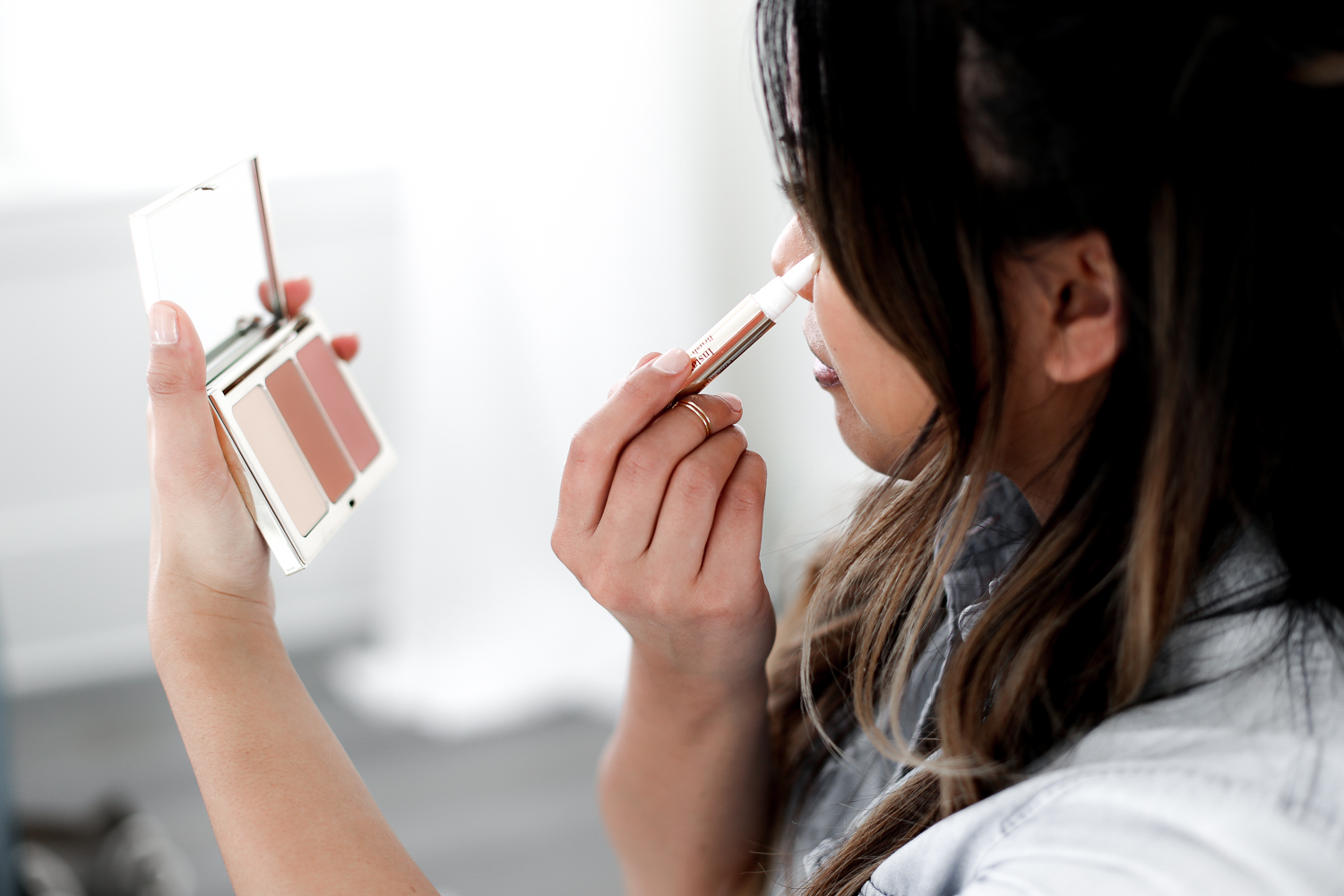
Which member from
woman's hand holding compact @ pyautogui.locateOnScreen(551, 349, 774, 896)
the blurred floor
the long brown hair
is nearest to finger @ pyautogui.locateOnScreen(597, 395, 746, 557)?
woman's hand holding compact @ pyautogui.locateOnScreen(551, 349, 774, 896)

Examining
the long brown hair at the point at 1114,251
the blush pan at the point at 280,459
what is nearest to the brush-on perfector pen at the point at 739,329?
the long brown hair at the point at 1114,251

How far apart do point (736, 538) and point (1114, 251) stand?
25 centimetres

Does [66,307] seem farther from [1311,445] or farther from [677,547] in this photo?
[1311,445]

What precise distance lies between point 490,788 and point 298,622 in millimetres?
520

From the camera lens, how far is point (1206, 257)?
0.36 meters

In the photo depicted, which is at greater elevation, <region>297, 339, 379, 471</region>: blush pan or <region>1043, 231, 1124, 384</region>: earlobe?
<region>1043, 231, 1124, 384</region>: earlobe

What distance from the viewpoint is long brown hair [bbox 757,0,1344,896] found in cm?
35

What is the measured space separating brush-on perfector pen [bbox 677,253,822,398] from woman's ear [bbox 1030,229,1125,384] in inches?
6.4

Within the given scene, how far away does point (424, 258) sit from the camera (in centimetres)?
150

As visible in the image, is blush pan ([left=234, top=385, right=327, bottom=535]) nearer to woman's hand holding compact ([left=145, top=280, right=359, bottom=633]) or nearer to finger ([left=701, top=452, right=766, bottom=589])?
woman's hand holding compact ([left=145, top=280, right=359, bottom=633])

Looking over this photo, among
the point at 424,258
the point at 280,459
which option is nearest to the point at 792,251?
the point at 280,459

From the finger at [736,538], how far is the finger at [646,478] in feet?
0.04

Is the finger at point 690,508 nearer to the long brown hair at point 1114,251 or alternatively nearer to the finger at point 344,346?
the long brown hair at point 1114,251

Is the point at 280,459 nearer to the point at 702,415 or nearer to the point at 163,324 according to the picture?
the point at 163,324
